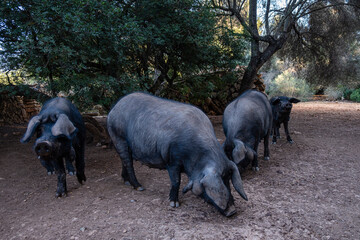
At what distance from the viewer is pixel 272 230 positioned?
9.90 feet

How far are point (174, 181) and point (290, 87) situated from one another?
78.4 feet

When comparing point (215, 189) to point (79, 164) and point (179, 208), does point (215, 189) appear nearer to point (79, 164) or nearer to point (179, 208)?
point (179, 208)

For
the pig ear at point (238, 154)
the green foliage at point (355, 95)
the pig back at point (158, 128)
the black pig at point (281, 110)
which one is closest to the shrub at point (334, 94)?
the green foliage at point (355, 95)

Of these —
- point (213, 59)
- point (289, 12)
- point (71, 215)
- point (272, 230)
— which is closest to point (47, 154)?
point (71, 215)

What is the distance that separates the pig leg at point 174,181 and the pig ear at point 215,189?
60 centimetres

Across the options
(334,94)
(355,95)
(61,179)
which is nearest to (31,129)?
(61,179)

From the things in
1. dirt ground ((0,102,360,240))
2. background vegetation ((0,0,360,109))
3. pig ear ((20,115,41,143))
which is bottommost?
dirt ground ((0,102,360,240))

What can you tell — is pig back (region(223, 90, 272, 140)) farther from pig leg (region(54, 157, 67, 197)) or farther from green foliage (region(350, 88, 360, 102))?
green foliage (region(350, 88, 360, 102))

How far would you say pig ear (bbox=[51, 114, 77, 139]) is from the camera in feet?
11.7

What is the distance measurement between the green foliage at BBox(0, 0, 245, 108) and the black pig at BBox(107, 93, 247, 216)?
5.99 feet

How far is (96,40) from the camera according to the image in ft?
19.4

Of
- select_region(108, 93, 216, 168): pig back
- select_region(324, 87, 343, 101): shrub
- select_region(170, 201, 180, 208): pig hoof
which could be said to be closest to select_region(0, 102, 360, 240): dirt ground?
select_region(170, 201, 180, 208): pig hoof

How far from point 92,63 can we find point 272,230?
6418 mm

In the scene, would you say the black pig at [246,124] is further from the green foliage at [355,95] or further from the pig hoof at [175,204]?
the green foliage at [355,95]
